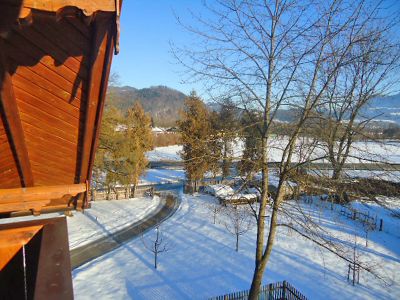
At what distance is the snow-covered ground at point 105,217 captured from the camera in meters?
17.8

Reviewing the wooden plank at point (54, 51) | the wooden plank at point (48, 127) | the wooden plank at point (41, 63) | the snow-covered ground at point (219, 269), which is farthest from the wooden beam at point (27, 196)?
the snow-covered ground at point (219, 269)

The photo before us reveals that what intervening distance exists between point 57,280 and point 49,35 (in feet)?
6.39

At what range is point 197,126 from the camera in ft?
87.0

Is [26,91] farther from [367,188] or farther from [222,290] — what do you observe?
[222,290]

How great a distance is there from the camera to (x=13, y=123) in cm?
262

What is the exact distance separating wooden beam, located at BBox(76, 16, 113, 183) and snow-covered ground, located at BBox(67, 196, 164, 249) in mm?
14878

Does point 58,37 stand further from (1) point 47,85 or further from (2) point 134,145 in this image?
(2) point 134,145

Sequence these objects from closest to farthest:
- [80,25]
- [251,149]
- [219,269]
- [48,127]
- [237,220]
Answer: [80,25]
[48,127]
[251,149]
[237,220]
[219,269]

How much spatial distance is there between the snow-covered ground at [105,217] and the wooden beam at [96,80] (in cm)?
1488

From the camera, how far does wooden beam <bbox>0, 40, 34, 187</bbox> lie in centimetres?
205

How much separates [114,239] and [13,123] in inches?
627

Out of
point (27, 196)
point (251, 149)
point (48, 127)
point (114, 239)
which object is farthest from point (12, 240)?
point (114, 239)

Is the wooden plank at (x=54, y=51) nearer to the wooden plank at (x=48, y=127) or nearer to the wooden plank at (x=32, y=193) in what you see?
the wooden plank at (x=48, y=127)

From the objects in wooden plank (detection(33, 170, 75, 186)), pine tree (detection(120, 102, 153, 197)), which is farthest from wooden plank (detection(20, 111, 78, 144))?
pine tree (detection(120, 102, 153, 197))
